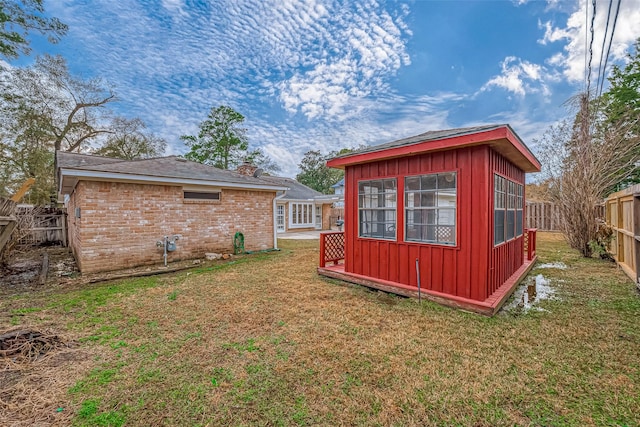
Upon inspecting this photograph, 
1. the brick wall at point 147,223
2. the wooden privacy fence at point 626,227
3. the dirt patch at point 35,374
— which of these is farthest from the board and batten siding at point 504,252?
the brick wall at point 147,223

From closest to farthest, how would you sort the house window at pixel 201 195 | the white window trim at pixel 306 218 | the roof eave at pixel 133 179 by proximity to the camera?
the roof eave at pixel 133 179
the house window at pixel 201 195
the white window trim at pixel 306 218

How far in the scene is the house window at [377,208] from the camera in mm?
5109

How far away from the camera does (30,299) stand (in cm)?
477

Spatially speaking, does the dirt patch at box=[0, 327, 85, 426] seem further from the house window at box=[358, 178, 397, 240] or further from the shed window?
the shed window

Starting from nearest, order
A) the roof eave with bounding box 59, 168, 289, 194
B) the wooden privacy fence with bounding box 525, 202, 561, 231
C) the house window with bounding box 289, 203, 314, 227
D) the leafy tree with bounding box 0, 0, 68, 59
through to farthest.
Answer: the roof eave with bounding box 59, 168, 289, 194 → the leafy tree with bounding box 0, 0, 68, 59 → the wooden privacy fence with bounding box 525, 202, 561, 231 → the house window with bounding box 289, 203, 314, 227

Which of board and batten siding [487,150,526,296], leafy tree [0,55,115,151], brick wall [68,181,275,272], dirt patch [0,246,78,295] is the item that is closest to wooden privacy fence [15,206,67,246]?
dirt patch [0,246,78,295]

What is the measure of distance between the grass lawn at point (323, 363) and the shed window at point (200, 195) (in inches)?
156

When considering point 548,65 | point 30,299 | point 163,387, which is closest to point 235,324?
point 163,387

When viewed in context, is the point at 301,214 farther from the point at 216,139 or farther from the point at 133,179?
the point at 216,139

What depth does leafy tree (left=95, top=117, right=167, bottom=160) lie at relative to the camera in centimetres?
1934

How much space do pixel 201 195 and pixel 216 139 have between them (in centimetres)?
1877

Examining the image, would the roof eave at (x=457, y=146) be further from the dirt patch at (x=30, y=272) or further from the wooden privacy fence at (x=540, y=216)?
the wooden privacy fence at (x=540, y=216)

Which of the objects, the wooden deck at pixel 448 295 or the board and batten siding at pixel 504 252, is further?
the board and batten siding at pixel 504 252

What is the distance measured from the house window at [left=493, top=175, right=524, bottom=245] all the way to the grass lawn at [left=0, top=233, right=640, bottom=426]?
4.32ft
